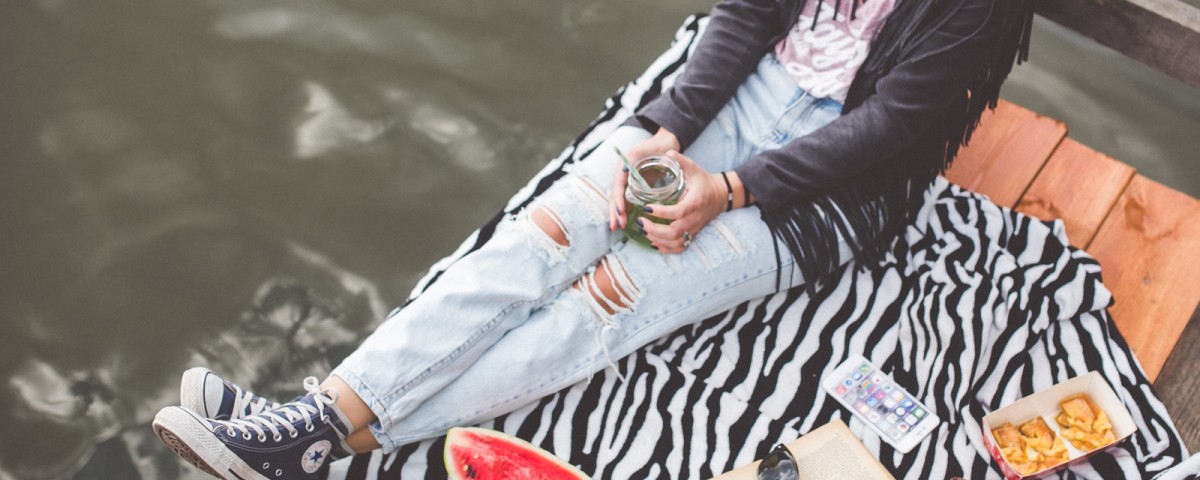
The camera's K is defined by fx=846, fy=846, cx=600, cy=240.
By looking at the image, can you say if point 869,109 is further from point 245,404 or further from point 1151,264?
point 245,404

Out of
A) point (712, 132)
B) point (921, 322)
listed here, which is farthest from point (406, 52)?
point (921, 322)

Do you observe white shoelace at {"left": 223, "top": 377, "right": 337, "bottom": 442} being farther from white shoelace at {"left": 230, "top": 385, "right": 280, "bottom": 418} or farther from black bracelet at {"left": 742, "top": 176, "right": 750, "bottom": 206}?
black bracelet at {"left": 742, "top": 176, "right": 750, "bottom": 206}

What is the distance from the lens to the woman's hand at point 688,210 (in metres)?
1.52

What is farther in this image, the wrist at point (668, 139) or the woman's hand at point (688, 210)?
the wrist at point (668, 139)

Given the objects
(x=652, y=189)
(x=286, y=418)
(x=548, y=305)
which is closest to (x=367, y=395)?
(x=286, y=418)

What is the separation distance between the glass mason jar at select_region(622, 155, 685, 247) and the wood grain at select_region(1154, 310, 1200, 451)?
3.60 ft

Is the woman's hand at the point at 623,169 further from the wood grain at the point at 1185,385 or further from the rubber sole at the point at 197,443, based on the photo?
the wood grain at the point at 1185,385

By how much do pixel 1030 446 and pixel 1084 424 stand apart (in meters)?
0.11

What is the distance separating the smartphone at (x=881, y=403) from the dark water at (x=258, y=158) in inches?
38.8

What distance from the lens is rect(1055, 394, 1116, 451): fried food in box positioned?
5.11ft

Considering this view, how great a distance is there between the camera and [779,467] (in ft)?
4.81

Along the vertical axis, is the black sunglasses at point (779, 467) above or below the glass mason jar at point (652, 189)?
below

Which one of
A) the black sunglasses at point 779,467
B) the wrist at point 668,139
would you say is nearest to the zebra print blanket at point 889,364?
the black sunglasses at point 779,467

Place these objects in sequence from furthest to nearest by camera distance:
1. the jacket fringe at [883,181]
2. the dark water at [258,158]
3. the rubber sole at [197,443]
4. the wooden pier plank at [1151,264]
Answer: the dark water at [258,158], the wooden pier plank at [1151,264], the jacket fringe at [883,181], the rubber sole at [197,443]
